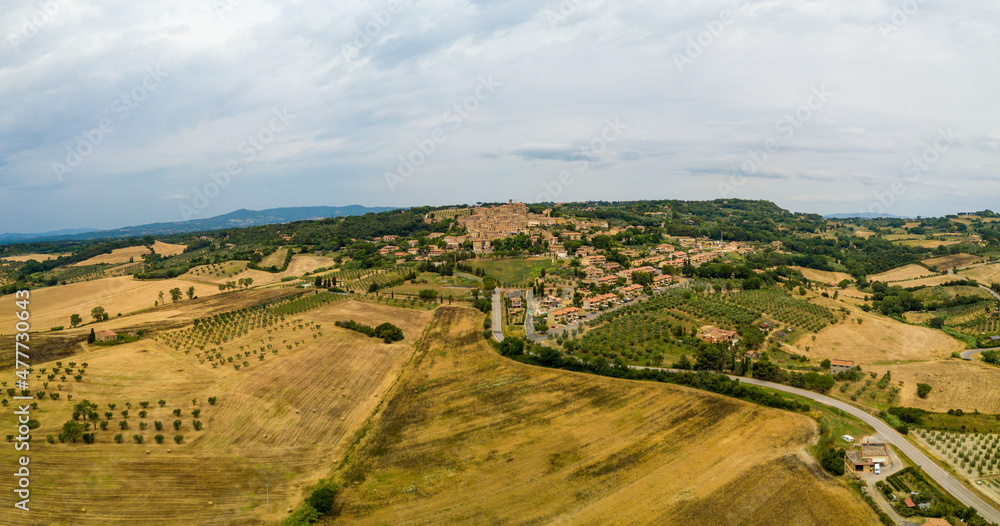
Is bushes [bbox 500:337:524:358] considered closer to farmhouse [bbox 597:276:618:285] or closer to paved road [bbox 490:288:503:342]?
paved road [bbox 490:288:503:342]

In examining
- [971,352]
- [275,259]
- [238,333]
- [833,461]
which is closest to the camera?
[833,461]

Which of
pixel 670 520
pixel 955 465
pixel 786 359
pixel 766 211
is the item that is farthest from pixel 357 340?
pixel 766 211

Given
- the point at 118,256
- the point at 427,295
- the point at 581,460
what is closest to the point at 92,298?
the point at 427,295

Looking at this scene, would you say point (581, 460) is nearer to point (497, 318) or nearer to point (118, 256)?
point (497, 318)

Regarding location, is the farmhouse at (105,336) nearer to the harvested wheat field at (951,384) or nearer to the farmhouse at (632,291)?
the farmhouse at (632,291)

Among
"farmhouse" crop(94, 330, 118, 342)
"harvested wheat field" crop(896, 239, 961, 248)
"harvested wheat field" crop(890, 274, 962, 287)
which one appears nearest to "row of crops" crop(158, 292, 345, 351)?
"farmhouse" crop(94, 330, 118, 342)

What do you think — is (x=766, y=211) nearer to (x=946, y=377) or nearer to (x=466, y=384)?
(x=946, y=377)
